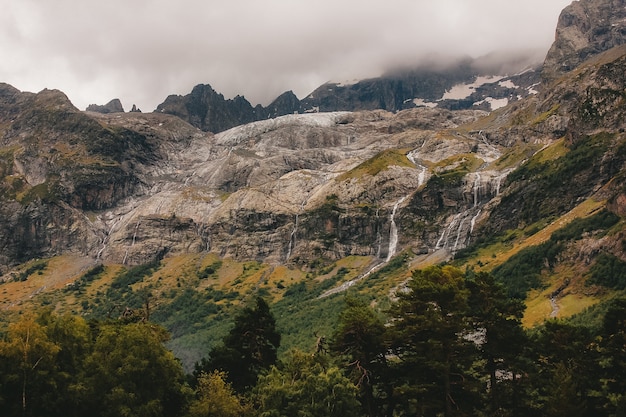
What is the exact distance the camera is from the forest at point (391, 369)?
176 feet

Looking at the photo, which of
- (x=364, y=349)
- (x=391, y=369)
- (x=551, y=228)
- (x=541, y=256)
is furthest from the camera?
(x=551, y=228)

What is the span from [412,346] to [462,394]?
6694 mm

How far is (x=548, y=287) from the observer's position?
15862 cm

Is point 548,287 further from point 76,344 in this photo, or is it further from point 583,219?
point 76,344

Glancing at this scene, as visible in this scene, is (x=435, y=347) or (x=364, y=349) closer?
(x=435, y=347)

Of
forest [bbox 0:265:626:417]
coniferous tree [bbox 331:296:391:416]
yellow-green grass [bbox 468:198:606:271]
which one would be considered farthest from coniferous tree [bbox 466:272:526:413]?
yellow-green grass [bbox 468:198:606:271]

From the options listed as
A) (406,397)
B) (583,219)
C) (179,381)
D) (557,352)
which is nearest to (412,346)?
(406,397)

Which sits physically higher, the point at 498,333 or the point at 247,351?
the point at 498,333

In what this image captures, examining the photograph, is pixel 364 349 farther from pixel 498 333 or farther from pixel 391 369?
pixel 498 333

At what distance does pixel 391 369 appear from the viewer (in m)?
57.9

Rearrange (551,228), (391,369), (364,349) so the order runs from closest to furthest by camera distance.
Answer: (391,369)
(364,349)
(551,228)

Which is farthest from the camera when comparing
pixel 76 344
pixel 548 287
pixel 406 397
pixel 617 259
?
pixel 548 287

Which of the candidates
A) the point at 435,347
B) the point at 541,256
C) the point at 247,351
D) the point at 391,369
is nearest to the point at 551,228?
the point at 541,256

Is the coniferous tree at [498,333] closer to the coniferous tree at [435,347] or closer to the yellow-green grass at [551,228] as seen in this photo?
the coniferous tree at [435,347]
